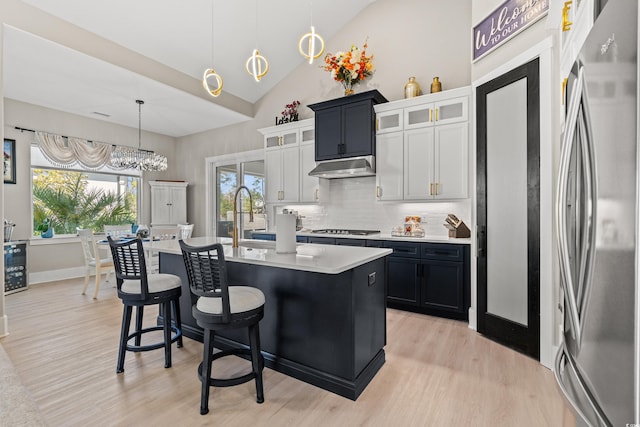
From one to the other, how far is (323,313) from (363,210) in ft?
9.22

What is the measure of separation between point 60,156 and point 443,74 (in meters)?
6.56

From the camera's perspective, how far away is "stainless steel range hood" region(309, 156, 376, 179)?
13.7ft

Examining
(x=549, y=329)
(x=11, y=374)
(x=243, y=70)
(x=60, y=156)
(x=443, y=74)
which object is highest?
(x=243, y=70)

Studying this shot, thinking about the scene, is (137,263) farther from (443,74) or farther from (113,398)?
(443,74)

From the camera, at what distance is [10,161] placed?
5.03 metres

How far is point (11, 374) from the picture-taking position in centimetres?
128

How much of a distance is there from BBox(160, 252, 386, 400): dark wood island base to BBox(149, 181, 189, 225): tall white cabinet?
16.7ft

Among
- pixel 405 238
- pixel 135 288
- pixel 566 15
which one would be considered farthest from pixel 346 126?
pixel 135 288

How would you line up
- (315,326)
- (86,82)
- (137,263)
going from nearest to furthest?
(315,326) → (137,263) → (86,82)

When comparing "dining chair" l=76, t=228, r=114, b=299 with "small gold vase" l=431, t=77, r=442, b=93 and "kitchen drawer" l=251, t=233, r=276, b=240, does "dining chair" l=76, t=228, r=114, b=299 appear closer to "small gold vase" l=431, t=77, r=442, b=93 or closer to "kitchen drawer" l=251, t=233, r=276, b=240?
"kitchen drawer" l=251, t=233, r=276, b=240

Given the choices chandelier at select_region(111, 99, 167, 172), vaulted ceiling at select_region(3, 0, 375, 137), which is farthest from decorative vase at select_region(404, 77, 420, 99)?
chandelier at select_region(111, 99, 167, 172)

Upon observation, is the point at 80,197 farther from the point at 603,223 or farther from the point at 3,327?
the point at 603,223

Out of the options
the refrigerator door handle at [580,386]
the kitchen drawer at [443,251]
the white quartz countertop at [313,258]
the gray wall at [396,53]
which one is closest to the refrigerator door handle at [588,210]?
the refrigerator door handle at [580,386]

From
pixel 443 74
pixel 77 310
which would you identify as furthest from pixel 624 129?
pixel 77 310
